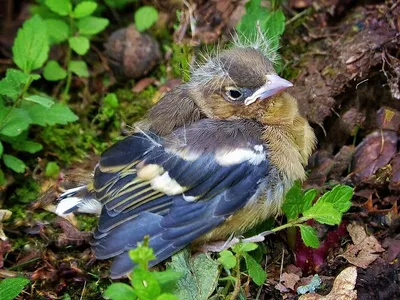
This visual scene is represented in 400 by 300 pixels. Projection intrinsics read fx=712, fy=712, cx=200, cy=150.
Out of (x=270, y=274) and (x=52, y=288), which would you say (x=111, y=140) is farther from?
(x=270, y=274)

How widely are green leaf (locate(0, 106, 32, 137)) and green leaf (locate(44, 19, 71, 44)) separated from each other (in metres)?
0.71

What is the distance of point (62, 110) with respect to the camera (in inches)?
156

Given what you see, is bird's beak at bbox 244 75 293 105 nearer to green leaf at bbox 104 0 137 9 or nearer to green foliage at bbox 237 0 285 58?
green foliage at bbox 237 0 285 58

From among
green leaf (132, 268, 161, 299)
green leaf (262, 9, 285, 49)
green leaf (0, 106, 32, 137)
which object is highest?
green leaf (262, 9, 285, 49)

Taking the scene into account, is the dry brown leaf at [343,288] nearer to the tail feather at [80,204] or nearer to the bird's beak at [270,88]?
the bird's beak at [270,88]

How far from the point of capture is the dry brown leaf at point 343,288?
10.2 feet

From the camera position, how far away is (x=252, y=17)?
4141mm

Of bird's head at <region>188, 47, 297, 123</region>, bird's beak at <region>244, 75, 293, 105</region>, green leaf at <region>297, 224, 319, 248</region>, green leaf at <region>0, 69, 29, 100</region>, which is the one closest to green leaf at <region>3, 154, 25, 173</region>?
green leaf at <region>0, 69, 29, 100</region>

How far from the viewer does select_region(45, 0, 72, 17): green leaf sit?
4.30 meters

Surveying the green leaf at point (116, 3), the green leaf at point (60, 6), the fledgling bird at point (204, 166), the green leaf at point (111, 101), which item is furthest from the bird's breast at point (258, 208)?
the green leaf at point (116, 3)

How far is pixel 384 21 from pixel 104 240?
2095mm

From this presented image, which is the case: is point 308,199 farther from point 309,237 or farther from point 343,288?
point 343,288

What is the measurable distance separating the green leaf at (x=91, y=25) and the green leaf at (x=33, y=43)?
0.46 meters

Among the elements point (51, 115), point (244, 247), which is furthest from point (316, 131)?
point (51, 115)
